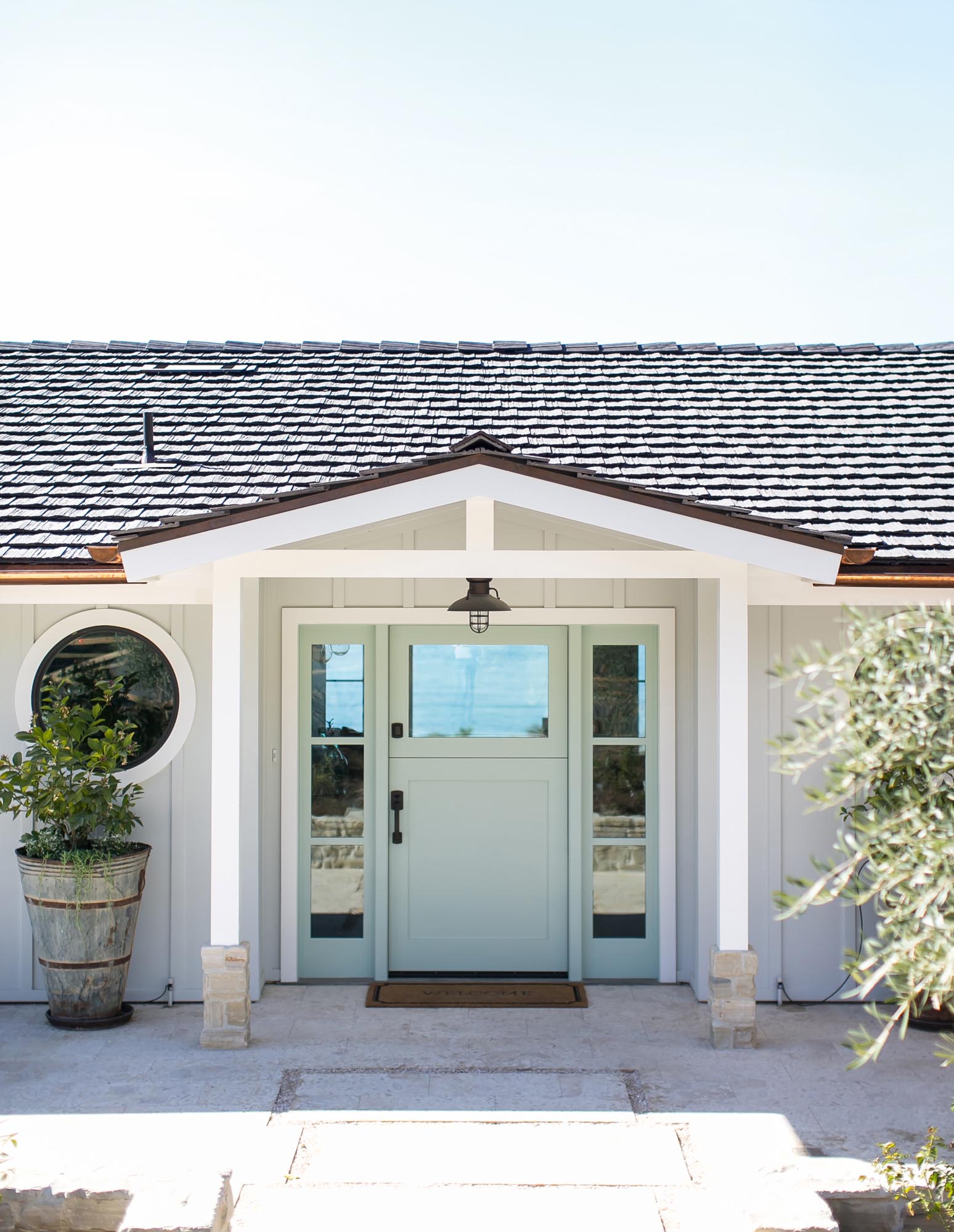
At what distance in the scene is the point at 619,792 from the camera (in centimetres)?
629

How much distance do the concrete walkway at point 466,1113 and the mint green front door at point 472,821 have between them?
0.58 m

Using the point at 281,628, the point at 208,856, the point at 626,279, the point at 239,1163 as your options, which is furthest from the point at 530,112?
the point at 239,1163

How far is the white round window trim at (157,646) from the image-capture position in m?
5.90

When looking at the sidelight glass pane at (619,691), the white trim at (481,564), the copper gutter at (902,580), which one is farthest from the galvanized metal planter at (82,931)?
the copper gutter at (902,580)

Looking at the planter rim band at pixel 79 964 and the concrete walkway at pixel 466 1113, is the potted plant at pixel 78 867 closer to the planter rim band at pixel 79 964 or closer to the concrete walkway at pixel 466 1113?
the planter rim band at pixel 79 964

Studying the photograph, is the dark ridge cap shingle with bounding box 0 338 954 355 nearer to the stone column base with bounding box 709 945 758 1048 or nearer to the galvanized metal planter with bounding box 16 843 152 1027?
the galvanized metal planter with bounding box 16 843 152 1027

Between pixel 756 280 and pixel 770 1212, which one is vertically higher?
pixel 756 280

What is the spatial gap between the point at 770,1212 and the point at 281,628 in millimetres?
4213

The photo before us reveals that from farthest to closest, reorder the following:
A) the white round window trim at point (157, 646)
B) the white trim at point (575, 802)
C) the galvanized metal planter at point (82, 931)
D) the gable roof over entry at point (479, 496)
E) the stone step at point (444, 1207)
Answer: the white trim at point (575, 802) → the white round window trim at point (157, 646) → the galvanized metal planter at point (82, 931) → the gable roof over entry at point (479, 496) → the stone step at point (444, 1207)

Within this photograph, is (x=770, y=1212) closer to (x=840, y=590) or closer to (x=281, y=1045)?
(x=281, y=1045)

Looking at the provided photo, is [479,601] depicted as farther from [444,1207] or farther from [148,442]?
[444,1207]

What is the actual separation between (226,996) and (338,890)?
4.31 ft

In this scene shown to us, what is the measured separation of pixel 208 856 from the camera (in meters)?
5.95

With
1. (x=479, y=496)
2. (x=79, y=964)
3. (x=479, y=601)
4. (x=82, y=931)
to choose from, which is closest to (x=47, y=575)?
(x=82, y=931)
